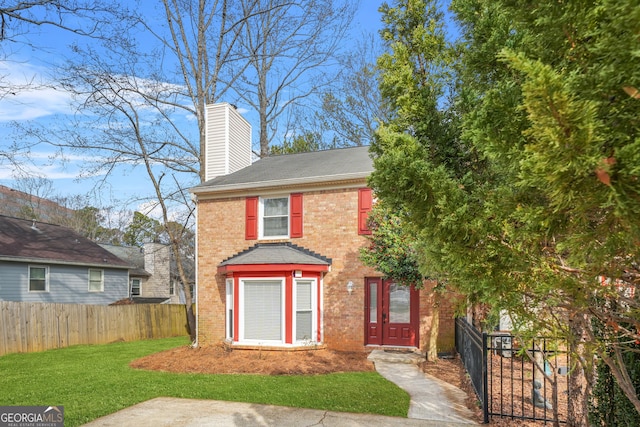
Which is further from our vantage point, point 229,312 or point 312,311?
point 229,312

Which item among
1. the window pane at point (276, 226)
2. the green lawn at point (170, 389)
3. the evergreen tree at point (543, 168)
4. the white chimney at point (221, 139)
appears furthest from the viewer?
the white chimney at point (221, 139)

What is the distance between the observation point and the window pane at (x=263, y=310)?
11.5 m

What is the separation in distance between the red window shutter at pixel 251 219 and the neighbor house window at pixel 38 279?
36.1 feet

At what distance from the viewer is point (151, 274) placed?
28453 mm

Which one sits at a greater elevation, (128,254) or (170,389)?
(128,254)

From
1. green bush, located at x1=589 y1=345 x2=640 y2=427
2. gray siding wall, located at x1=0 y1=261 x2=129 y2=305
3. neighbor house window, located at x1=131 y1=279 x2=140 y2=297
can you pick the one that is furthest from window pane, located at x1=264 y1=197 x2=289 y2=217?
neighbor house window, located at x1=131 y1=279 x2=140 y2=297

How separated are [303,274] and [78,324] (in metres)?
9.26

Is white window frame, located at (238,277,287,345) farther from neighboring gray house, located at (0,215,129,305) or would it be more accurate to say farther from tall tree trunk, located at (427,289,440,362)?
neighboring gray house, located at (0,215,129,305)

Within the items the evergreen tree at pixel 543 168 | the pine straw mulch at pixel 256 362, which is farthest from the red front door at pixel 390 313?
the evergreen tree at pixel 543 168

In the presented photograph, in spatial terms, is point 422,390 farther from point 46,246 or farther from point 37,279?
point 46,246

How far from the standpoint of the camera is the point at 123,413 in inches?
244

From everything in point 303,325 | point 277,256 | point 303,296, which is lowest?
point 303,325

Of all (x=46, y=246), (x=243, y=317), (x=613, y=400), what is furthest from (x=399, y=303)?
(x=46, y=246)

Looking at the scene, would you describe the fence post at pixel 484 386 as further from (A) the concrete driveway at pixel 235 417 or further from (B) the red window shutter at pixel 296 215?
(B) the red window shutter at pixel 296 215
